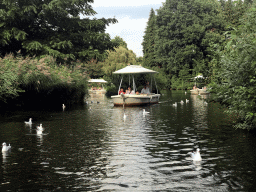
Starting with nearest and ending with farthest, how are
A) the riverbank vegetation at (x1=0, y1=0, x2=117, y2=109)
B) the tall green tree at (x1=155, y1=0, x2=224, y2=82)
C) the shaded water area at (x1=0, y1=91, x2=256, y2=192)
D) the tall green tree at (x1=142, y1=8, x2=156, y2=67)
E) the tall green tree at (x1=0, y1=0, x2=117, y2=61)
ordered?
the shaded water area at (x1=0, y1=91, x2=256, y2=192)
the riverbank vegetation at (x1=0, y1=0, x2=117, y2=109)
the tall green tree at (x1=0, y1=0, x2=117, y2=61)
the tall green tree at (x1=155, y1=0, x2=224, y2=82)
the tall green tree at (x1=142, y1=8, x2=156, y2=67)

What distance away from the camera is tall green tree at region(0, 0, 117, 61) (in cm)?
4300

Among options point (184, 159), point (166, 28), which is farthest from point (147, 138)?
point (166, 28)

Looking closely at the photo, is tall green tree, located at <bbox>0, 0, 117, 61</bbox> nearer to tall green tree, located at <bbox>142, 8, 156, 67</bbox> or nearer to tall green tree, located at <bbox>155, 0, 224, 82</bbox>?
tall green tree, located at <bbox>155, 0, 224, 82</bbox>

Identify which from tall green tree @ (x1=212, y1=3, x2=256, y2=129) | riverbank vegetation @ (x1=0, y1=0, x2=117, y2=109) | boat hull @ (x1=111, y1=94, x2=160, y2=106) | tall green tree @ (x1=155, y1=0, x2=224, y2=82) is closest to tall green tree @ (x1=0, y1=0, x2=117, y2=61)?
riverbank vegetation @ (x1=0, y1=0, x2=117, y2=109)

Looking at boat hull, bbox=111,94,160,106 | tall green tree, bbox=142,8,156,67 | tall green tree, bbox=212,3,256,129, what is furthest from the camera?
tall green tree, bbox=142,8,156,67

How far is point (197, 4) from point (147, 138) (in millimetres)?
77033

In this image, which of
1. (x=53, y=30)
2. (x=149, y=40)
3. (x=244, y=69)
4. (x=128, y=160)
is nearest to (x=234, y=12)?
(x=149, y=40)

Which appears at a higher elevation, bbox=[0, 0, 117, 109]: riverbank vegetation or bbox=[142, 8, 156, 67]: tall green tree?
bbox=[142, 8, 156, 67]: tall green tree

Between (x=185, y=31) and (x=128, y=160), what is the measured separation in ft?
254

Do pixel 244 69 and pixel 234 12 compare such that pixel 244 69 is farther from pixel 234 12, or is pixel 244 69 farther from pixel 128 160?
pixel 234 12

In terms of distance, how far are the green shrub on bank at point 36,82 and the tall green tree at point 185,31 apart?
158ft

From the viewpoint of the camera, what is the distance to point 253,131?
679 inches

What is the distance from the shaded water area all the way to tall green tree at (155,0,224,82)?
69.1 meters

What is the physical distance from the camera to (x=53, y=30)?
48.9 metres
